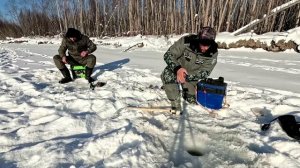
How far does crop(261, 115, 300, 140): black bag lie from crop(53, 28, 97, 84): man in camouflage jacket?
11.4 ft

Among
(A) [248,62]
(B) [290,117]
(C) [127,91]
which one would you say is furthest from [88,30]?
(B) [290,117]

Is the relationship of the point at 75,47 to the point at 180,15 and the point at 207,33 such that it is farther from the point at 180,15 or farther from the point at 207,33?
the point at 180,15

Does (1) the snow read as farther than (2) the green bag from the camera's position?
No

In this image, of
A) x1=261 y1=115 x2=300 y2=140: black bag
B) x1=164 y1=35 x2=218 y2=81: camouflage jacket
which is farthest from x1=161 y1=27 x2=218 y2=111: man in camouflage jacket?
x1=261 y1=115 x2=300 y2=140: black bag

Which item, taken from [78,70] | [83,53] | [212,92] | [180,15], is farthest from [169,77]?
[180,15]

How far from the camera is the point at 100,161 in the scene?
2762mm

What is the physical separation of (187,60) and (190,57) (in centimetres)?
8

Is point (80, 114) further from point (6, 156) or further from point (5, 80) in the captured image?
point (5, 80)

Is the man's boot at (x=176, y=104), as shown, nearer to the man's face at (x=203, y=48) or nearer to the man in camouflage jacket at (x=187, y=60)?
the man in camouflage jacket at (x=187, y=60)

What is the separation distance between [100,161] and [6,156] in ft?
2.93

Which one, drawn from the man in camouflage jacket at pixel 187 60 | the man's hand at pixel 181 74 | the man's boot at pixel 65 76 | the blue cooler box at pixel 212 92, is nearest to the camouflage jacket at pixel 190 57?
the man in camouflage jacket at pixel 187 60

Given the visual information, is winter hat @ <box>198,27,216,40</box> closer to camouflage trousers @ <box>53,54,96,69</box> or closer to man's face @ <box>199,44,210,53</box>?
man's face @ <box>199,44,210,53</box>

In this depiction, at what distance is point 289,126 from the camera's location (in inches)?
136

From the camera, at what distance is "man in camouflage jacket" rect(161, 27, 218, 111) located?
3.95 metres
